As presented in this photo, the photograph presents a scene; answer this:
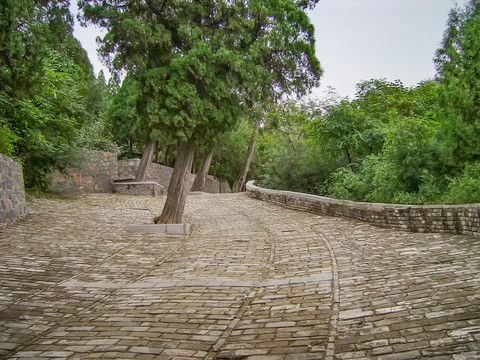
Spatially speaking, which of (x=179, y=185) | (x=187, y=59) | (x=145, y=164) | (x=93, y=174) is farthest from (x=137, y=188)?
(x=187, y=59)

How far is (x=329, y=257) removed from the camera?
7449 mm

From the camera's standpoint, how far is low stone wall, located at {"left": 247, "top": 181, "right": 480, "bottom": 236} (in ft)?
24.9

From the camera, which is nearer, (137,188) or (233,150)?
(137,188)

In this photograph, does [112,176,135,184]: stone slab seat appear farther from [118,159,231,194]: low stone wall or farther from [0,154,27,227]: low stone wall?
[0,154,27,227]: low stone wall

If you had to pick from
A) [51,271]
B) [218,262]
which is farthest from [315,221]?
[51,271]

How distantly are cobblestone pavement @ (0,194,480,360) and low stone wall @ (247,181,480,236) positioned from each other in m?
0.30

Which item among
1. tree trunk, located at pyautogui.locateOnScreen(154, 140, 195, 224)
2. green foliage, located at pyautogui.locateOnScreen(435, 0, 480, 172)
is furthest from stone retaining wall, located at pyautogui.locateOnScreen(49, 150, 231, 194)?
green foliage, located at pyautogui.locateOnScreen(435, 0, 480, 172)

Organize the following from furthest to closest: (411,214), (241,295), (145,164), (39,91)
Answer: (145,164) → (39,91) → (411,214) → (241,295)

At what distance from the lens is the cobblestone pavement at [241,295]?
156 inches

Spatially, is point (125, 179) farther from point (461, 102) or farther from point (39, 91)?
point (461, 102)

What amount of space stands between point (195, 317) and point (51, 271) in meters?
3.34

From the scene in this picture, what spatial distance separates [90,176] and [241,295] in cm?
1785

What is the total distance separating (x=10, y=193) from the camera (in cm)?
1072

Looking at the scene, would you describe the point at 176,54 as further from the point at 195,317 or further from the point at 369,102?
the point at 369,102
